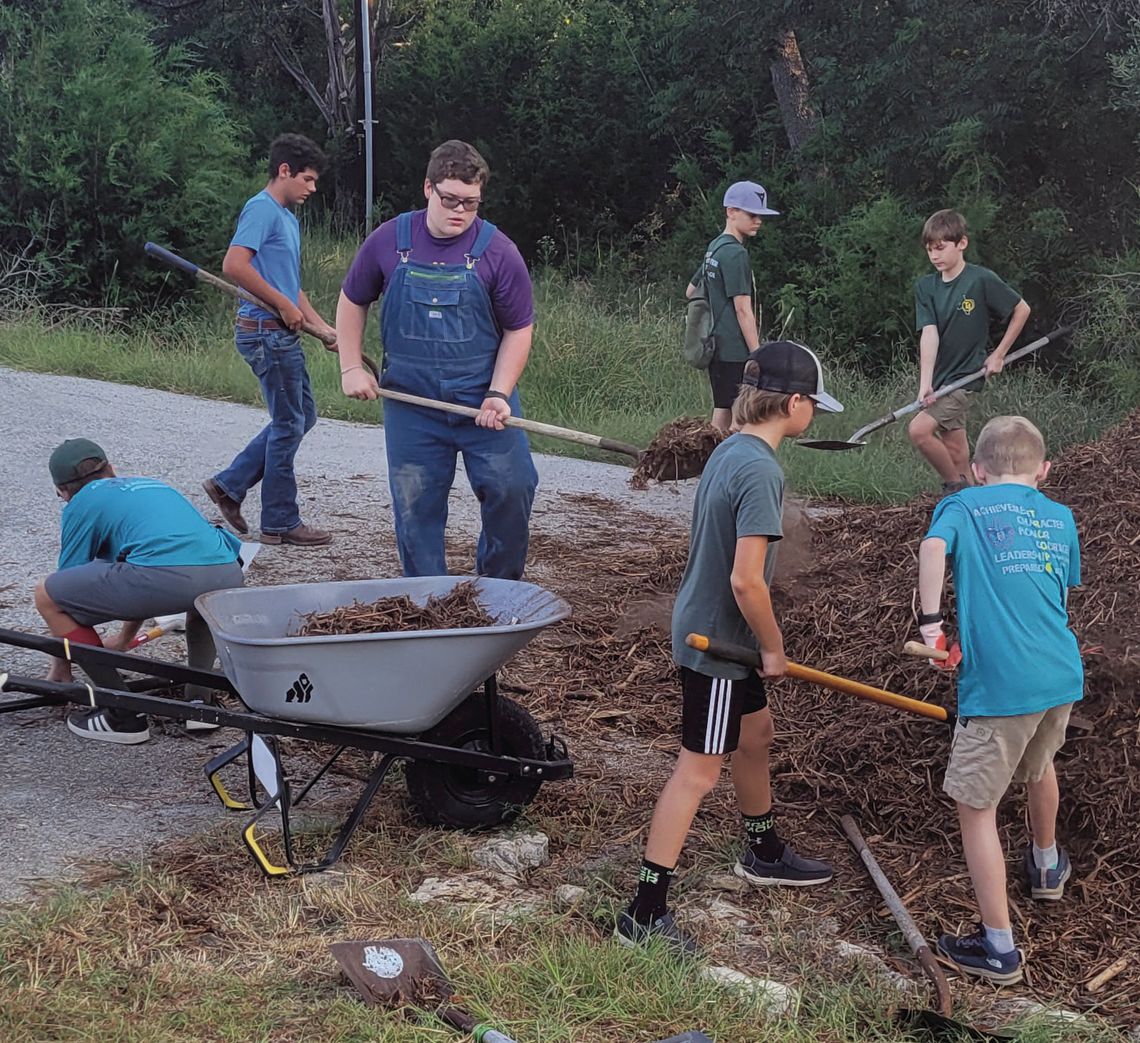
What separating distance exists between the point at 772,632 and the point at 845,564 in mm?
2590

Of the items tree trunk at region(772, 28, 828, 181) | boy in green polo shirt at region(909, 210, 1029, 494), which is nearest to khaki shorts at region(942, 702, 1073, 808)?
boy in green polo shirt at region(909, 210, 1029, 494)

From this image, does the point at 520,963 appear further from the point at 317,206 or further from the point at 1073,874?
the point at 317,206

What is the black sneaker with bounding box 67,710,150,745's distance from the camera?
4613 mm

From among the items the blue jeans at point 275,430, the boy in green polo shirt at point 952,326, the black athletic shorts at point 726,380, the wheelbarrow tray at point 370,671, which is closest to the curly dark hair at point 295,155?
the blue jeans at point 275,430

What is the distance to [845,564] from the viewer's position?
5887 mm

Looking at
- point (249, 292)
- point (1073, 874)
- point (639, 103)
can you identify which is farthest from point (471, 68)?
point (1073, 874)

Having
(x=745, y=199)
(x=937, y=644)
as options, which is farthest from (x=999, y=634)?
(x=745, y=199)

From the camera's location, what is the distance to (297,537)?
707 centimetres

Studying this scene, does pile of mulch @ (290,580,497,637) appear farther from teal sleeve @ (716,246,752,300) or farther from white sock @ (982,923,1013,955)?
teal sleeve @ (716,246,752,300)

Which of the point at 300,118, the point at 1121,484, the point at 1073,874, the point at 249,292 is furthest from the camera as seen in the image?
the point at 300,118

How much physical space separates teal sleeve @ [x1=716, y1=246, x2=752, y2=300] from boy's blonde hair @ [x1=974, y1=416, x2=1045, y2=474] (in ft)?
15.1

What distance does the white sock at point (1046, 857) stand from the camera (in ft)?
12.3

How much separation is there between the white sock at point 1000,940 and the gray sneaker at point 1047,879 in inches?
16.0

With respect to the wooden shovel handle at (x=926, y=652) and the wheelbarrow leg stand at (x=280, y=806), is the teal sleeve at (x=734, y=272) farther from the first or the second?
the wooden shovel handle at (x=926, y=652)
